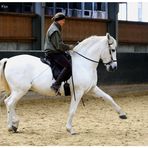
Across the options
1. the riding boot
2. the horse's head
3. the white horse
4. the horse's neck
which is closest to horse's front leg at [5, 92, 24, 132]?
the white horse

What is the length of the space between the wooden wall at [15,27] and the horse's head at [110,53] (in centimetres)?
604

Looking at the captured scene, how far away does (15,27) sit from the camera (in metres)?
13.9

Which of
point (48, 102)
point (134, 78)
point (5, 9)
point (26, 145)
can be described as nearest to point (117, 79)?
point (134, 78)

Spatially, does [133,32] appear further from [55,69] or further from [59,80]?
[59,80]

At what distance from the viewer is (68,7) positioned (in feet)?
58.0

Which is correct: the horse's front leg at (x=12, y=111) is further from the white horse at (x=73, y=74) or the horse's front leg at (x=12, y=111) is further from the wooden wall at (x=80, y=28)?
the wooden wall at (x=80, y=28)

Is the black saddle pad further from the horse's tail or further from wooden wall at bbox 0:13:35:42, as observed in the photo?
wooden wall at bbox 0:13:35:42

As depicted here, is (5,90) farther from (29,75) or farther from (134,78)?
(134,78)

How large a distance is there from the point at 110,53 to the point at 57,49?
0.98 meters

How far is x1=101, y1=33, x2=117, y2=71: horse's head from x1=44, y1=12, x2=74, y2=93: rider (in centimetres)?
68

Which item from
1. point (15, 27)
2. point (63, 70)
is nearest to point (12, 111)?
point (63, 70)

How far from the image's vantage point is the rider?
297 inches

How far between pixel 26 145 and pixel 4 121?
112 inches

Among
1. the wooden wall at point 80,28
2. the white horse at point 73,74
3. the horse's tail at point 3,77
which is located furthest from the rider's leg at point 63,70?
the wooden wall at point 80,28
